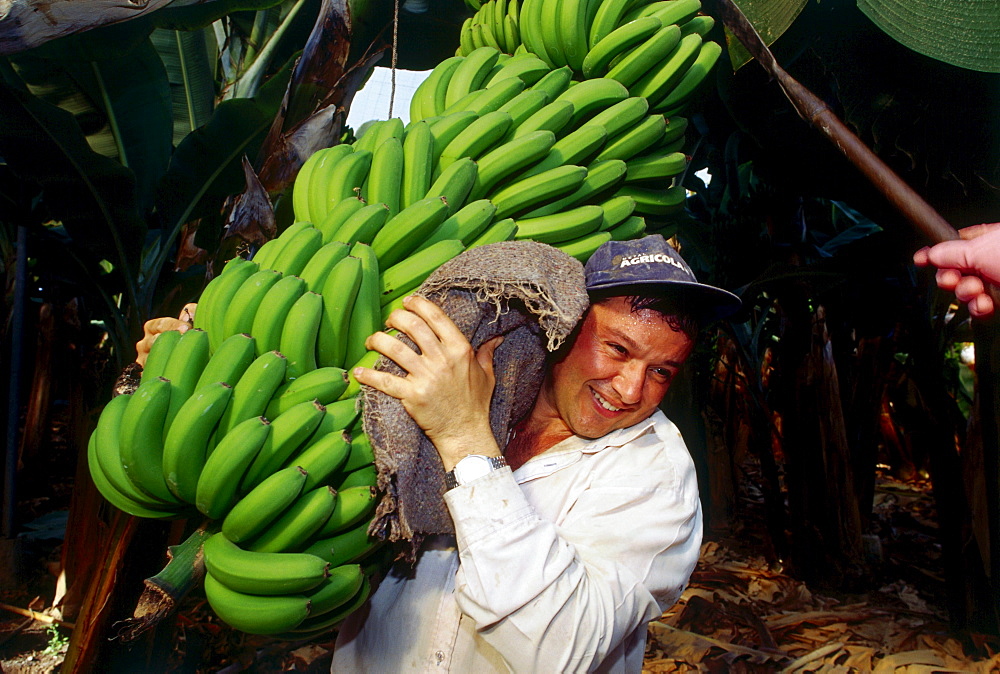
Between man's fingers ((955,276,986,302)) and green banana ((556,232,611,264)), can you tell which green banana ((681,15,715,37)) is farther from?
man's fingers ((955,276,986,302))

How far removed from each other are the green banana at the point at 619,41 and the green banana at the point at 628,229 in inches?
15.3

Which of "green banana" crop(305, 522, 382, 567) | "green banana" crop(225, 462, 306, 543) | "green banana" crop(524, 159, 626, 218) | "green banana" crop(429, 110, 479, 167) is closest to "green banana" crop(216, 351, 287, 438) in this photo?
"green banana" crop(225, 462, 306, 543)

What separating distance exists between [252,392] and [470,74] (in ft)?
3.08

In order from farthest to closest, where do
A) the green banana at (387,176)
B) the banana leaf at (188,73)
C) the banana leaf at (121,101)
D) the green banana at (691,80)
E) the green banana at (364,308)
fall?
the banana leaf at (188,73), the banana leaf at (121,101), the green banana at (691,80), the green banana at (387,176), the green banana at (364,308)

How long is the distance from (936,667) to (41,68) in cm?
457

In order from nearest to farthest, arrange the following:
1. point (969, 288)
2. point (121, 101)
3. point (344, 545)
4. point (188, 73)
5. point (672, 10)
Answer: point (344, 545), point (969, 288), point (672, 10), point (121, 101), point (188, 73)

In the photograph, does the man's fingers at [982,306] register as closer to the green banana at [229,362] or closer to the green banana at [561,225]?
the green banana at [561,225]

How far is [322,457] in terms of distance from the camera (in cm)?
100

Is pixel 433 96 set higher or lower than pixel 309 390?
higher

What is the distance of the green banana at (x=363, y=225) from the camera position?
1.17 m

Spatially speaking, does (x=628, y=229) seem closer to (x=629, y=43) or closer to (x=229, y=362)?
(x=629, y=43)

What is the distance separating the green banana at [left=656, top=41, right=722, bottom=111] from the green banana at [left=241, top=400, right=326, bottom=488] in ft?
3.84

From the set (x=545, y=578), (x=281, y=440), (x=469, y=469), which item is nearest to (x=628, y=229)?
(x=469, y=469)

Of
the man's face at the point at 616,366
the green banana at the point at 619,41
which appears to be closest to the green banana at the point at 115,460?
the man's face at the point at 616,366
